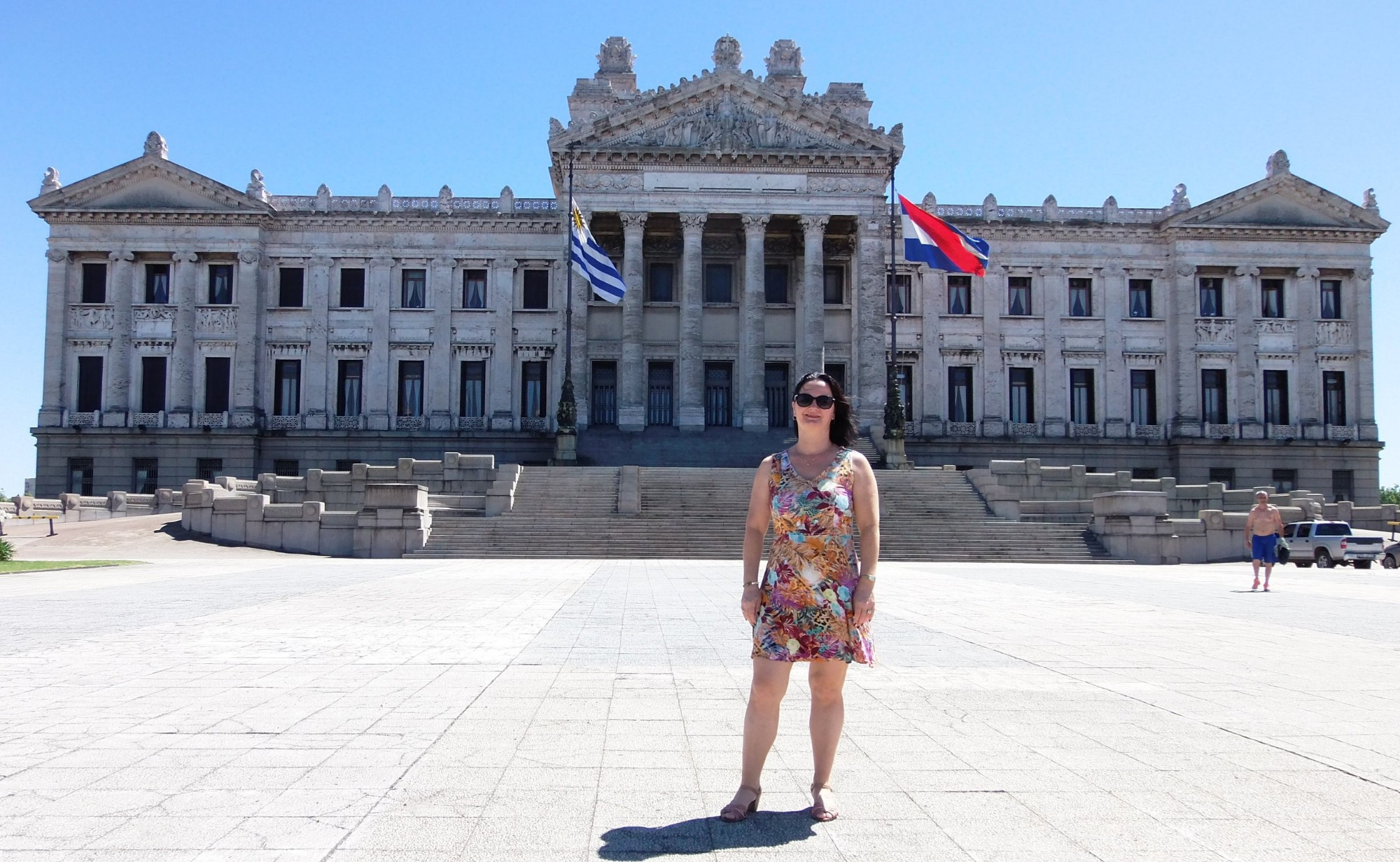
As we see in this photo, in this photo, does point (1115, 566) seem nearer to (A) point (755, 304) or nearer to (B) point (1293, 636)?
(B) point (1293, 636)

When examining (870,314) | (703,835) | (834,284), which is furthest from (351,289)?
(703,835)

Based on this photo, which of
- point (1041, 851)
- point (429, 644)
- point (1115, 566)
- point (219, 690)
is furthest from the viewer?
point (1115, 566)

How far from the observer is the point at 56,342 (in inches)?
2094

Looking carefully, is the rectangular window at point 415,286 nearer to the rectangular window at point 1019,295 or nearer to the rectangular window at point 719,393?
the rectangular window at point 719,393

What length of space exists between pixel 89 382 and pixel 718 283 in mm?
30950

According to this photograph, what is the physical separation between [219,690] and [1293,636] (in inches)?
437

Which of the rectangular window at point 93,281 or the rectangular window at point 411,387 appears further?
the rectangular window at point 411,387

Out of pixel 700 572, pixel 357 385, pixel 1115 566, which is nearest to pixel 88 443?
pixel 357 385

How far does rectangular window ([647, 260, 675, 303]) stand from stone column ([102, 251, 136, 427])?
25.1 metres

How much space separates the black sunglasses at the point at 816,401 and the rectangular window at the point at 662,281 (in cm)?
4786

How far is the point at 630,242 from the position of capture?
49.3m

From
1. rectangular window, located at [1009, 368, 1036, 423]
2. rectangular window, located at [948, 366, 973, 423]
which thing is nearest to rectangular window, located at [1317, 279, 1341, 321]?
rectangular window, located at [1009, 368, 1036, 423]

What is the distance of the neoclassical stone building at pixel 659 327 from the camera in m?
52.8

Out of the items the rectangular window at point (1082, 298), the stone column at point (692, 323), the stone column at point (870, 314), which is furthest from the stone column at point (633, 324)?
the rectangular window at point (1082, 298)
